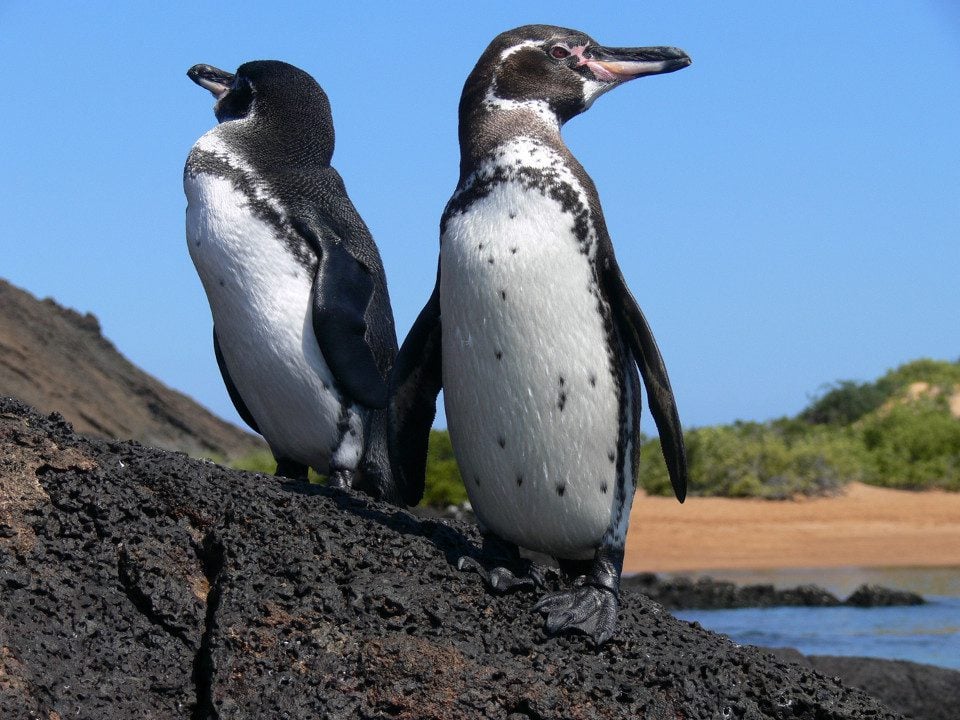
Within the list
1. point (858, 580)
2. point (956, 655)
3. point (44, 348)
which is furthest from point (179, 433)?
point (956, 655)

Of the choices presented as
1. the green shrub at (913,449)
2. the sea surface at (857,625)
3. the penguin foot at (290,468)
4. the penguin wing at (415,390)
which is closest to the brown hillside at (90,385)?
the sea surface at (857,625)

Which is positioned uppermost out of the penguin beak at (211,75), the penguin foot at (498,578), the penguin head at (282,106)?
the penguin beak at (211,75)

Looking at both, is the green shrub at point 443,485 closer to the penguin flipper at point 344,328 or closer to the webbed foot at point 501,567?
the penguin flipper at point 344,328

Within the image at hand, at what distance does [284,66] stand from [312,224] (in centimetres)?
77

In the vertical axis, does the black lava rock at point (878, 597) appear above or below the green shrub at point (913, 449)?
below

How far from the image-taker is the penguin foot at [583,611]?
3.26 m

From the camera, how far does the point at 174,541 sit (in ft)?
10.8

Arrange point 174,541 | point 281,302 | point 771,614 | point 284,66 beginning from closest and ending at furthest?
point 174,541 → point 281,302 → point 284,66 → point 771,614

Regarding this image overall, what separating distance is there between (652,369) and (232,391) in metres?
2.25

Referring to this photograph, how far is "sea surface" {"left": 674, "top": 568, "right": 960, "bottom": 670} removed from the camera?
9477mm

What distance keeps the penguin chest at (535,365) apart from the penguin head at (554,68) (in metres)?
0.34

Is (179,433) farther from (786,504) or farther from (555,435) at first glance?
(555,435)

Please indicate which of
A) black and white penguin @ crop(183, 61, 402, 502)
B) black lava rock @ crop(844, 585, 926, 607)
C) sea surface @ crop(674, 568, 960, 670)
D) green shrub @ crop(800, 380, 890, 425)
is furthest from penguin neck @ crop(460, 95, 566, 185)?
green shrub @ crop(800, 380, 890, 425)

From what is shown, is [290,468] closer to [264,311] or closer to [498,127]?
[264,311]
